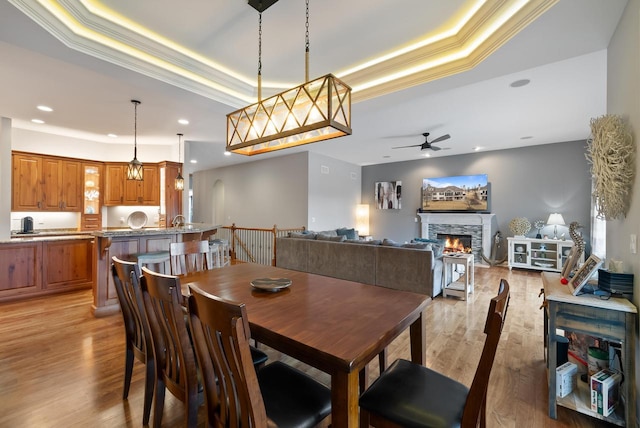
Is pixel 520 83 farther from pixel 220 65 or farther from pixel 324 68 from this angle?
pixel 220 65

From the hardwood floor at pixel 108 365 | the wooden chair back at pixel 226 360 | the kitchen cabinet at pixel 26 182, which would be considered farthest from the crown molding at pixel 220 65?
the kitchen cabinet at pixel 26 182

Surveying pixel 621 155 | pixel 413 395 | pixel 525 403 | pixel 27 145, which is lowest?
pixel 525 403

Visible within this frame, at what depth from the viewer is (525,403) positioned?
201 centimetres

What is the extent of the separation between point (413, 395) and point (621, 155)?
6.58ft

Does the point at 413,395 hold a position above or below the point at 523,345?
above

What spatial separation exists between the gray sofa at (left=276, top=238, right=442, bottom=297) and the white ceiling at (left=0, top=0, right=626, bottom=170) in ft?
7.19

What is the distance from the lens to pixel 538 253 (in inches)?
246

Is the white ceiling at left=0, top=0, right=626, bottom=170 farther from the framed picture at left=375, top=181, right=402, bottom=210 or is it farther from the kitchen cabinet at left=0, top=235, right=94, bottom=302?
the framed picture at left=375, top=181, right=402, bottom=210

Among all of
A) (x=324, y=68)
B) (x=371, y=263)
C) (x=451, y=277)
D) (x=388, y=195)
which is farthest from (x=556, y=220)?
(x=324, y=68)

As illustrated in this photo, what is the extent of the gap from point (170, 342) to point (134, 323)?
654 mm

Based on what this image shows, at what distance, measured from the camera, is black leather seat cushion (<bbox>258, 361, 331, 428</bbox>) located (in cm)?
117

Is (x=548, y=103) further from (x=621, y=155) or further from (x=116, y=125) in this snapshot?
(x=116, y=125)

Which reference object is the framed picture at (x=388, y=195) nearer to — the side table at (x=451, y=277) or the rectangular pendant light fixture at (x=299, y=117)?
the side table at (x=451, y=277)

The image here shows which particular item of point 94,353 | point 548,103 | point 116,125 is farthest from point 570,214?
point 116,125
